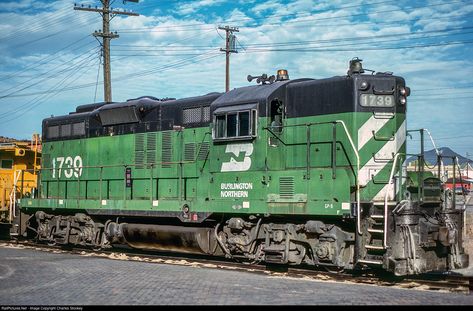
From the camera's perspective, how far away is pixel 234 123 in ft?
40.3

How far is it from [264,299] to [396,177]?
13.3 feet

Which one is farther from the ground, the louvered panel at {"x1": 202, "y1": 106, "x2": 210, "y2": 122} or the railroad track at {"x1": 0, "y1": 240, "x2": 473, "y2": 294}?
the louvered panel at {"x1": 202, "y1": 106, "x2": 210, "y2": 122}

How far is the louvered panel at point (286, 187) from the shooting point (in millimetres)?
11398

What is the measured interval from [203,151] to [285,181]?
99.8 inches

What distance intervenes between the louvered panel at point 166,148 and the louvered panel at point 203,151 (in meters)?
1.21

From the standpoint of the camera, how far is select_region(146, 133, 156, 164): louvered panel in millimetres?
14695

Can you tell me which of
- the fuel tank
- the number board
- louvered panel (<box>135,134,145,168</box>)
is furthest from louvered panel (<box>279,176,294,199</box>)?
louvered panel (<box>135,134,145,168</box>)

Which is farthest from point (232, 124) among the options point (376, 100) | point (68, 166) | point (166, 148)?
point (68, 166)

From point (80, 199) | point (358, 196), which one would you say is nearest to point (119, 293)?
point (358, 196)

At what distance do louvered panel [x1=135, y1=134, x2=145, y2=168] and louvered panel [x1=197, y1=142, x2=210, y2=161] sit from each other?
223 cm

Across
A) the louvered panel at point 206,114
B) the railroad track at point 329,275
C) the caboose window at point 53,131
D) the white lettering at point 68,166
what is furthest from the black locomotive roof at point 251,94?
the caboose window at point 53,131

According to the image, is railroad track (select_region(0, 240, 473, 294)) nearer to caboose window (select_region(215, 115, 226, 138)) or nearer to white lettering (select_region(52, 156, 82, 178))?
white lettering (select_region(52, 156, 82, 178))

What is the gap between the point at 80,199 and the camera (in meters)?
16.0

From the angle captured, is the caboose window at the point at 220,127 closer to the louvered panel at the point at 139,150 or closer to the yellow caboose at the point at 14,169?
the louvered panel at the point at 139,150
